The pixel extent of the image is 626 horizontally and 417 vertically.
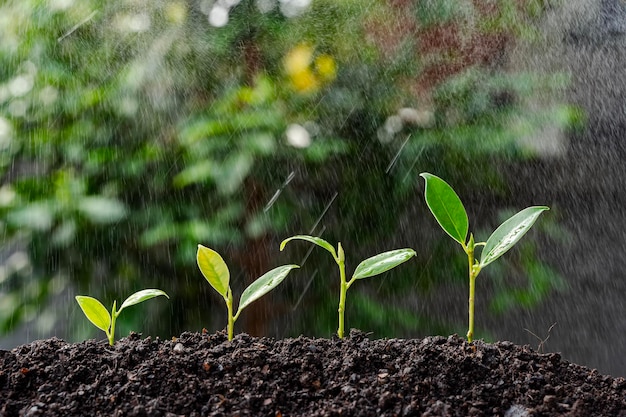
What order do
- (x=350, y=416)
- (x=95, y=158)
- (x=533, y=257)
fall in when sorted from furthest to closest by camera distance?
(x=533, y=257), (x=95, y=158), (x=350, y=416)

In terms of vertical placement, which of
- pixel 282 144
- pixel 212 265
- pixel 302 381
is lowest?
pixel 302 381

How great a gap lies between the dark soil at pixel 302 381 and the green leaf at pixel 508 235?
Answer: 9 centimetres

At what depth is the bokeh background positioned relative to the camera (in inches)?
51.8

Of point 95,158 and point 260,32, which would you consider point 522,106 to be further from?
point 95,158

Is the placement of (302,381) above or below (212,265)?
below

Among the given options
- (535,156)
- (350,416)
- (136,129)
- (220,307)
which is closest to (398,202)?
(535,156)

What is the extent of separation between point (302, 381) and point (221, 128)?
815mm

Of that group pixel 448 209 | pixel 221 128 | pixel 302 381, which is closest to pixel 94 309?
pixel 302 381

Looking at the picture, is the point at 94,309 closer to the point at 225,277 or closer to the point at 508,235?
the point at 225,277

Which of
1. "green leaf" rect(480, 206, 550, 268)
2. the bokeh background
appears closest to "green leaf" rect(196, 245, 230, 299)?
"green leaf" rect(480, 206, 550, 268)

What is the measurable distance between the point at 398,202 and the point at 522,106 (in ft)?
1.06

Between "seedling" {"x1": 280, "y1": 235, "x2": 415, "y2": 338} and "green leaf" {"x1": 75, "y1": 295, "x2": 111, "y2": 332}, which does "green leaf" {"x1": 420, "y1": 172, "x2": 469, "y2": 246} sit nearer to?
"seedling" {"x1": 280, "y1": 235, "x2": 415, "y2": 338}

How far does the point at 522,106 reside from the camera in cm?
134

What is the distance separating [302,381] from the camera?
54 cm
